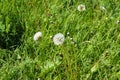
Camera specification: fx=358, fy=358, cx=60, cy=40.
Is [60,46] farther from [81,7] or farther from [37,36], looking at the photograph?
[81,7]

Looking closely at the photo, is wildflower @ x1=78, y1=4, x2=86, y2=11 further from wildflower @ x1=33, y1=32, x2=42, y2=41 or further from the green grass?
wildflower @ x1=33, y1=32, x2=42, y2=41

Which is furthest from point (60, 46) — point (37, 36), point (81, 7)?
point (81, 7)

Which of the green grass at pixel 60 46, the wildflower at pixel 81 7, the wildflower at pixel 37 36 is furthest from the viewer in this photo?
the wildflower at pixel 81 7

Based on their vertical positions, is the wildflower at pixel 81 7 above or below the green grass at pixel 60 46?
above

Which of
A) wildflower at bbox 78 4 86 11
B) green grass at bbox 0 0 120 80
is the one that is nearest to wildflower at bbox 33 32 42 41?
green grass at bbox 0 0 120 80

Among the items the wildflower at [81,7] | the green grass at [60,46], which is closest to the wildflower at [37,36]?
the green grass at [60,46]

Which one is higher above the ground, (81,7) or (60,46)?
(81,7)

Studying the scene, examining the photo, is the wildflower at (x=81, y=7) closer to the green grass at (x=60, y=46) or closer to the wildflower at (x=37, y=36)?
the green grass at (x=60, y=46)

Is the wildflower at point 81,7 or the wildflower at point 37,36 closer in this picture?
the wildflower at point 37,36

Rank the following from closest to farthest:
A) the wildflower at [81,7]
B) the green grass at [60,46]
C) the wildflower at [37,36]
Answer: the green grass at [60,46] → the wildflower at [37,36] → the wildflower at [81,7]
